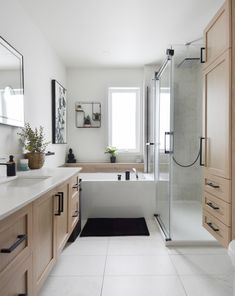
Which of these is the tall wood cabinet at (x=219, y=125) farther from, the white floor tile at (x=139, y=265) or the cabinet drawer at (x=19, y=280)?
the cabinet drawer at (x=19, y=280)

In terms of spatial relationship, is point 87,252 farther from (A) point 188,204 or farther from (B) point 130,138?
(B) point 130,138

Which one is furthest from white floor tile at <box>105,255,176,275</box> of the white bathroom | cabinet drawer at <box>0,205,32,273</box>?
cabinet drawer at <box>0,205,32,273</box>

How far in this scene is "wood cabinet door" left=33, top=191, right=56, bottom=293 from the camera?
1.33 m

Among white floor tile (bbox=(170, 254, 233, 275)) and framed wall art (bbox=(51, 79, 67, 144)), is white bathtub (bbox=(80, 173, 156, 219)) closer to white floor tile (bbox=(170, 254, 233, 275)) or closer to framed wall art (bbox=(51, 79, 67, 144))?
framed wall art (bbox=(51, 79, 67, 144))

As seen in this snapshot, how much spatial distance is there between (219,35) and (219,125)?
0.65 meters

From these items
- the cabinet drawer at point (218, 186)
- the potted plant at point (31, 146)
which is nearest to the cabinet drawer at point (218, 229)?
the cabinet drawer at point (218, 186)

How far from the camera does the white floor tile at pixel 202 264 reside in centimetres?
193

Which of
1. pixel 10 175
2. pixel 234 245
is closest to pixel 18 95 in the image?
pixel 10 175

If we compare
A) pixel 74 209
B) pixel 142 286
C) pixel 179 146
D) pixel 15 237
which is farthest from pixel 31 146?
pixel 179 146

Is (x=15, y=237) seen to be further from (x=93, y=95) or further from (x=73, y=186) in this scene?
(x=93, y=95)

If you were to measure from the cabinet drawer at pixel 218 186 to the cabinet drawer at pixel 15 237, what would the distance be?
1.24 m

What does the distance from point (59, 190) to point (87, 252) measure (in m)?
0.87

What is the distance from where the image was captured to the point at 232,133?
1495 mm

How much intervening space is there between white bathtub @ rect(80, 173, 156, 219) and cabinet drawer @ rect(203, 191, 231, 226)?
1343mm
